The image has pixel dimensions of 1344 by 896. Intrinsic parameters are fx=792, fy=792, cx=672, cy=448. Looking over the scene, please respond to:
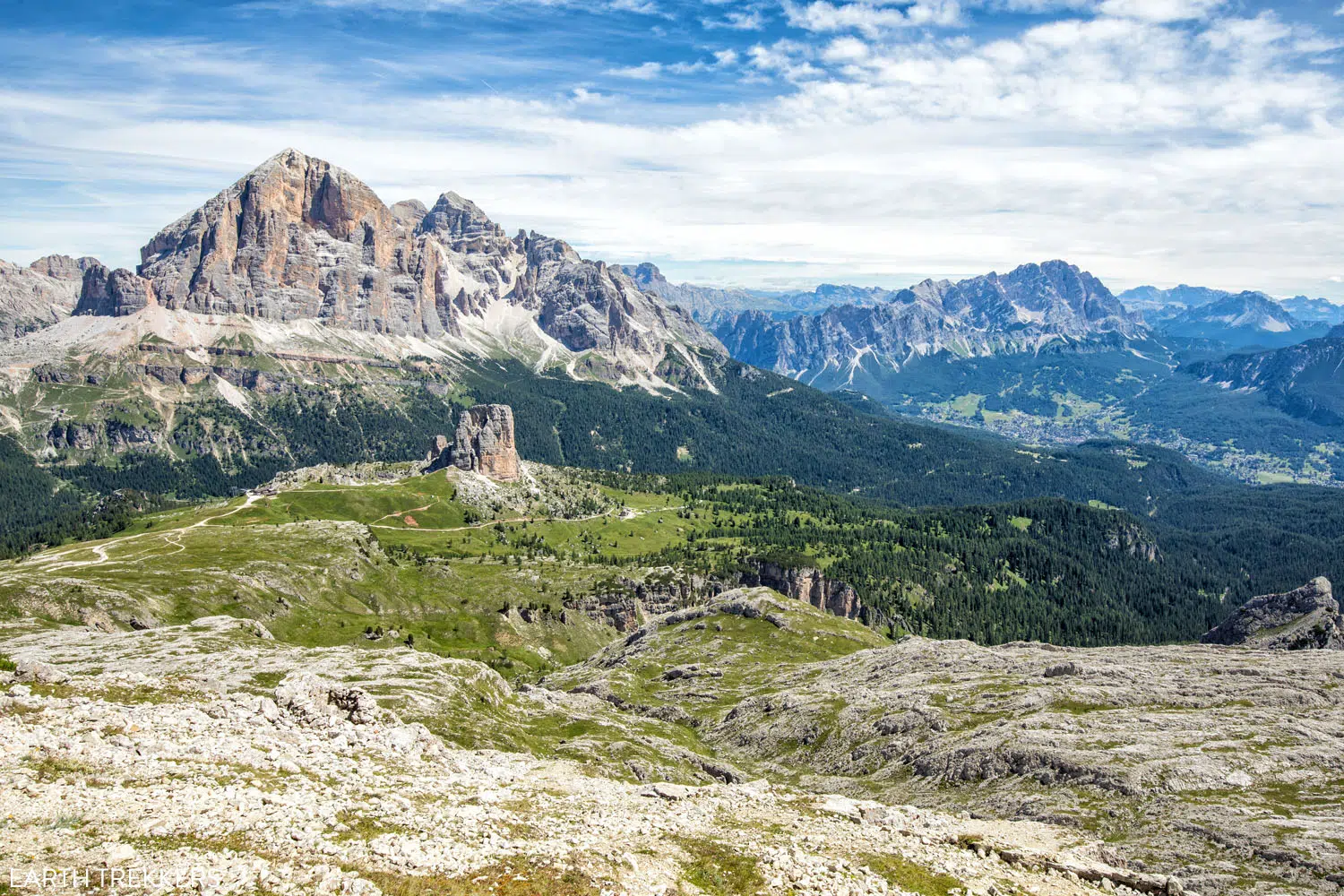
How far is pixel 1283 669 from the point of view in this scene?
→ 117 meters

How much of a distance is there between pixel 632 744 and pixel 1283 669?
317ft

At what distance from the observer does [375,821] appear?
42094mm

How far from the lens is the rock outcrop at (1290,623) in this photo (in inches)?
6348

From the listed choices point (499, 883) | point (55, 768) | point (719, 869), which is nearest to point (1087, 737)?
point (719, 869)

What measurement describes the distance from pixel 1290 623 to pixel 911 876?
A: 564 ft

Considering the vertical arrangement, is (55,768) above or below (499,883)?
above

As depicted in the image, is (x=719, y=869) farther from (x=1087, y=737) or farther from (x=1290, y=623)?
(x=1290, y=623)

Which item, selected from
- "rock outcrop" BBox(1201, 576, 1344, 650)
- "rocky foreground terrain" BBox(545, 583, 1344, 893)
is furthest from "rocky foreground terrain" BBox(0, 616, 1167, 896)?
"rock outcrop" BBox(1201, 576, 1344, 650)

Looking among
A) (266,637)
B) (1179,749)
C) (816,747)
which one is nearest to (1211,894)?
(1179,749)

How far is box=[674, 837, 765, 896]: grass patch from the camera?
42938 millimetres

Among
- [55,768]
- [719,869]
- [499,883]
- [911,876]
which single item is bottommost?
[911,876]

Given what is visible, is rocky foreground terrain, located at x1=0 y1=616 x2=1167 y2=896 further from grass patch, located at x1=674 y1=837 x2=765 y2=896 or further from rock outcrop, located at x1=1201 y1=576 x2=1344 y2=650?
rock outcrop, located at x1=1201 y1=576 x2=1344 y2=650

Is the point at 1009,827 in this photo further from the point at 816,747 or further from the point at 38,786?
the point at 38,786

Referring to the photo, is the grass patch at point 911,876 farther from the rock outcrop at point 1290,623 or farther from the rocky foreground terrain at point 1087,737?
the rock outcrop at point 1290,623
